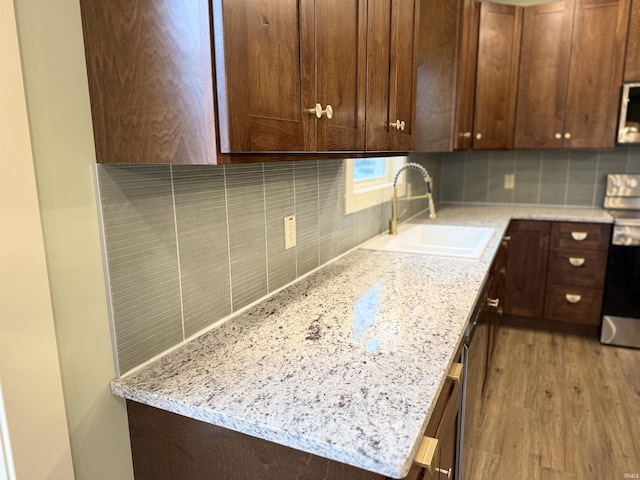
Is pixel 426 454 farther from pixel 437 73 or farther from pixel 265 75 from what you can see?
pixel 437 73

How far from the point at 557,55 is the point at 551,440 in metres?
2.47

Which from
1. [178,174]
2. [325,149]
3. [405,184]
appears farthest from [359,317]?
[405,184]

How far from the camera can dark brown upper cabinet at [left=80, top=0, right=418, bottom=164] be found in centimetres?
73

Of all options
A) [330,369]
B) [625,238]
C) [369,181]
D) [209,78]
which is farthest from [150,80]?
[625,238]

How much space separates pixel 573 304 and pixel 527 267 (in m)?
0.40

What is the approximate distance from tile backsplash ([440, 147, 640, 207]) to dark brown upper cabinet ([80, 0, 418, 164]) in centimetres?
293

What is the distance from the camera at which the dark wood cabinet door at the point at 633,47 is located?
9.05ft

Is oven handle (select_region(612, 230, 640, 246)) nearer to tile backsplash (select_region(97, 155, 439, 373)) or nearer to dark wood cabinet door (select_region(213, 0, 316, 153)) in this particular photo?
tile backsplash (select_region(97, 155, 439, 373))

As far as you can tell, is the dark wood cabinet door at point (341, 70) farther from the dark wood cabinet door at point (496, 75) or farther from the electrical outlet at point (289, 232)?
the dark wood cabinet door at point (496, 75)

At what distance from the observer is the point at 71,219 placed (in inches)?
32.3

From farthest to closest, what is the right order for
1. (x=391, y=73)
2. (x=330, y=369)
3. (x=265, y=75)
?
(x=391, y=73), (x=330, y=369), (x=265, y=75)

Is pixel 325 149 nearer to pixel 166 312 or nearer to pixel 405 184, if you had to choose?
pixel 166 312

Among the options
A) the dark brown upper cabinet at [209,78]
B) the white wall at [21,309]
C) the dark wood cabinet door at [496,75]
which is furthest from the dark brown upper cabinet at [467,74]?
the white wall at [21,309]

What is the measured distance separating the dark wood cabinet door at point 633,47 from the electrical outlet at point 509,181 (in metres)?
0.99
